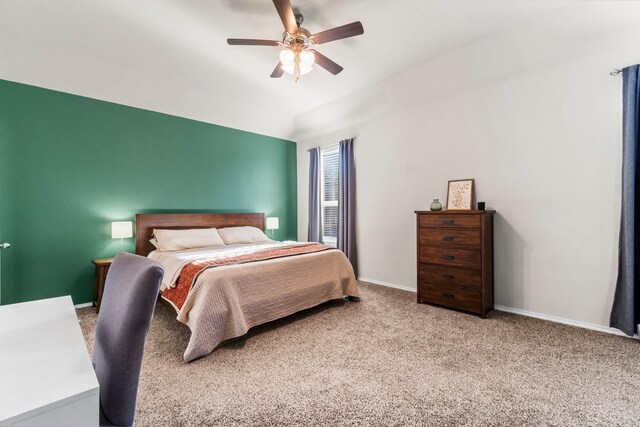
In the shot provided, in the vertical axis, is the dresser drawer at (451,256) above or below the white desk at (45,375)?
below

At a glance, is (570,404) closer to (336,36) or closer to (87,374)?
(87,374)

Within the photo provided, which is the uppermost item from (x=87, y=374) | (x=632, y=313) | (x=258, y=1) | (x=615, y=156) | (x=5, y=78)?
(x=258, y=1)

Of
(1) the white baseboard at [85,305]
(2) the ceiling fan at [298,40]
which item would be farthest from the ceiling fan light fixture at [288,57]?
(1) the white baseboard at [85,305]

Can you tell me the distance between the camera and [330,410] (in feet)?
5.11

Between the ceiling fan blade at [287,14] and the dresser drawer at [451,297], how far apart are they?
288 cm

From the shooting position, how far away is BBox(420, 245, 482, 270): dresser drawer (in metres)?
2.87

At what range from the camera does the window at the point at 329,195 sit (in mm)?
4883

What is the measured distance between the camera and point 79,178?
326cm

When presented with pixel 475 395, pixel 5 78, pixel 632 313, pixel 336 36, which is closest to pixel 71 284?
pixel 5 78

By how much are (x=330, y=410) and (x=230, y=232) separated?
3.11 m

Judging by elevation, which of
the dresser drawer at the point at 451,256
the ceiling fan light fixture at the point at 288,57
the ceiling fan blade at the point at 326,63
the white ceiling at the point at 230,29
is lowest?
the dresser drawer at the point at 451,256

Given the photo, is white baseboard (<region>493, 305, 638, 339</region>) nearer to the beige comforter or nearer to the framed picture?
the framed picture

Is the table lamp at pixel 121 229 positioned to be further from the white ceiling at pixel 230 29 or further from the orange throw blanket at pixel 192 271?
the white ceiling at pixel 230 29

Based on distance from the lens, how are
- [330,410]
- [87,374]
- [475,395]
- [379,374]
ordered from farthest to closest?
[379,374] → [475,395] → [330,410] → [87,374]
